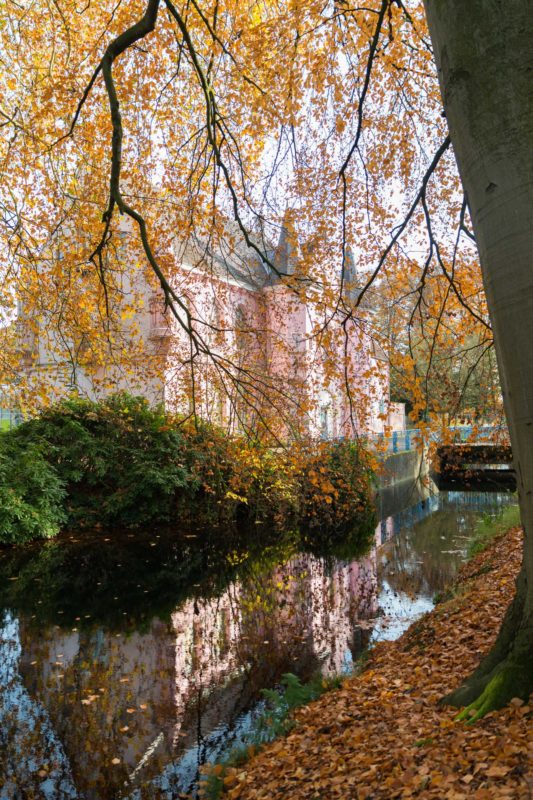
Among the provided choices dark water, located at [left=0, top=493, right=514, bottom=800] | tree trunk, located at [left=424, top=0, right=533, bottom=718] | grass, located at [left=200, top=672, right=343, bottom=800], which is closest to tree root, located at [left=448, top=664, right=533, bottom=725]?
tree trunk, located at [left=424, top=0, right=533, bottom=718]

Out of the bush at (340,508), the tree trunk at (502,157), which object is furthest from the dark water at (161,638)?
the tree trunk at (502,157)

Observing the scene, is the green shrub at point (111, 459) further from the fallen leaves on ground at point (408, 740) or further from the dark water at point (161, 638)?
the fallen leaves on ground at point (408, 740)

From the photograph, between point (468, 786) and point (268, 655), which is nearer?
point (468, 786)

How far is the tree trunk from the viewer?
2660 mm

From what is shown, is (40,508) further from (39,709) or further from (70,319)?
(39,709)

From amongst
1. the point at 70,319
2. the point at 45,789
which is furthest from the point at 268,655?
the point at 70,319

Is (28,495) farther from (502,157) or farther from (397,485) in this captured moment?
(502,157)

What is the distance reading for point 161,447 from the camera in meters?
14.6

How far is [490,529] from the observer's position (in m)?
13.4

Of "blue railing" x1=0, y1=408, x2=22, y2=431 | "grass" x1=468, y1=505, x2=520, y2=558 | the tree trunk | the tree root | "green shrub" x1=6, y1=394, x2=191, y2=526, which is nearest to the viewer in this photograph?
the tree trunk

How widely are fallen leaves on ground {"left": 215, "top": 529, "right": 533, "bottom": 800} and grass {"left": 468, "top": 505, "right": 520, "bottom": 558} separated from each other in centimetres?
571

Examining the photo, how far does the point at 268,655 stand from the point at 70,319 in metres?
5.80

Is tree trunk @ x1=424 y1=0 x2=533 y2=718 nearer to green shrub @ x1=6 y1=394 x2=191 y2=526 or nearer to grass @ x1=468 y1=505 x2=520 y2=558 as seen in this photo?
grass @ x1=468 y1=505 x2=520 y2=558

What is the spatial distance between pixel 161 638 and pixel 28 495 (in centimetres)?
661
